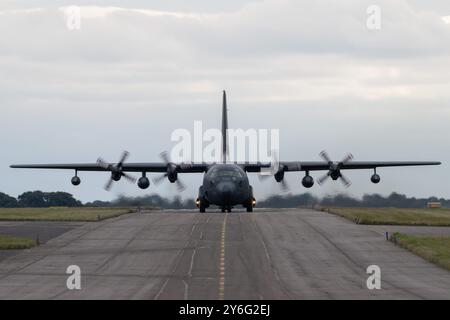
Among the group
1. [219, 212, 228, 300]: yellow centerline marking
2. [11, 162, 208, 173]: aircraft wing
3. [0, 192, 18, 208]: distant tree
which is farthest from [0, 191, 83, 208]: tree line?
[219, 212, 228, 300]: yellow centerline marking

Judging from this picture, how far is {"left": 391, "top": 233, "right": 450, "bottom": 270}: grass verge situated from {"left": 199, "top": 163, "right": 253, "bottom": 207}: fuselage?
21.1 meters

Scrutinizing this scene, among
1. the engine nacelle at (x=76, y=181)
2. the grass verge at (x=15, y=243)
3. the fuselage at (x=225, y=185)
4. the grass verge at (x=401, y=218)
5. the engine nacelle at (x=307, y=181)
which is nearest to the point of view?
the grass verge at (x=15, y=243)

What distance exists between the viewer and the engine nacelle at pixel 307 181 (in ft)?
270

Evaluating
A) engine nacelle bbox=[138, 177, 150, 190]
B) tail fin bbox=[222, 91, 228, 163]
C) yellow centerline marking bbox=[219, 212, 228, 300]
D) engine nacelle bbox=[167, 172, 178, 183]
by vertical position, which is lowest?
yellow centerline marking bbox=[219, 212, 228, 300]

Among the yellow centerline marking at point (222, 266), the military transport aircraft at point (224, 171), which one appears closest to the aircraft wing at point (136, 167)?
the military transport aircraft at point (224, 171)

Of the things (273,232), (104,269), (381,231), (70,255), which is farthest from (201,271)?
(381,231)

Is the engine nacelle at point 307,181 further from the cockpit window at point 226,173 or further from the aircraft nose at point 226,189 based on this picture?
the aircraft nose at point 226,189

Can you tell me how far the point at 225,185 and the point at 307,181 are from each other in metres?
11.1

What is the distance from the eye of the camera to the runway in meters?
33.3

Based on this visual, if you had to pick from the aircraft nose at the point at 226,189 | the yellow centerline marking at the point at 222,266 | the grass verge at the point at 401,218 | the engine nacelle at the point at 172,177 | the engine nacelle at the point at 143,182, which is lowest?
the yellow centerline marking at the point at 222,266

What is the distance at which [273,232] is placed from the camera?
56531 mm

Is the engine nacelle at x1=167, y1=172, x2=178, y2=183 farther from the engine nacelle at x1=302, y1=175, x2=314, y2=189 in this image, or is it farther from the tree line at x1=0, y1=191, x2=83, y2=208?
the tree line at x1=0, y1=191, x2=83, y2=208

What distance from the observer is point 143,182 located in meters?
80.9

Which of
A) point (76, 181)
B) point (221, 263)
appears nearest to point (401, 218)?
point (76, 181)
